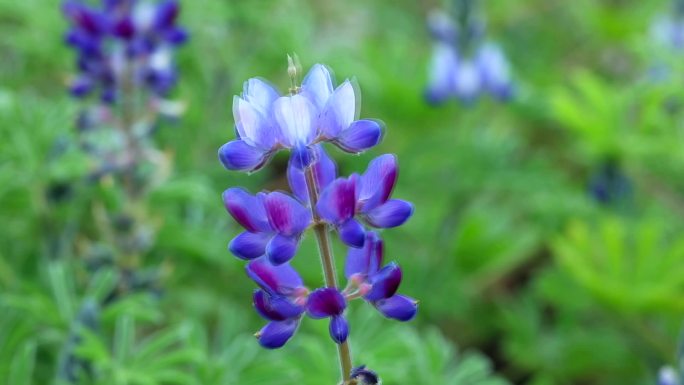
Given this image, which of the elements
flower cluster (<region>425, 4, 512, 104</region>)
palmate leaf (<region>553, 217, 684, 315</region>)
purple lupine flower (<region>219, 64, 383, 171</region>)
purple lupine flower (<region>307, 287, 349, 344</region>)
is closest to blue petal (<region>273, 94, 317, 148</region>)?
purple lupine flower (<region>219, 64, 383, 171</region>)

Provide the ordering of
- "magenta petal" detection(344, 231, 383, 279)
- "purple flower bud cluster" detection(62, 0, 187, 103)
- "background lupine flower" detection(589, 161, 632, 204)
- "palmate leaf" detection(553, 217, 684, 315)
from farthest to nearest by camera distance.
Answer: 1. "background lupine flower" detection(589, 161, 632, 204)
2. "palmate leaf" detection(553, 217, 684, 315)
3. "purple flower bud cluster" detection(62, 0, 187, 103)
4. "magenta petal" detection(344, 231, 383, 279)

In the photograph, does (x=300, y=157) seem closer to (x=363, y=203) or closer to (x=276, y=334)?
(x=363, y=203)

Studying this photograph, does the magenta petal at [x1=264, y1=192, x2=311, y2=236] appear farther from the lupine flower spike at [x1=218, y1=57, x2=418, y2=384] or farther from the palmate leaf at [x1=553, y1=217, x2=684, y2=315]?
the palmate leaf at [x1=553, y1=217, x2=684, y2=315]

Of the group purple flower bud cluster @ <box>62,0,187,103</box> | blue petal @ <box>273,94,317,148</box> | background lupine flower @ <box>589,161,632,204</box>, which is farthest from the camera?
background lupine flower @ <box>589,161,632,204</box>

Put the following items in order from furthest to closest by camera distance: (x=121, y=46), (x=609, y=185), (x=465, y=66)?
(x=465, y=66), (x=609, y=185), (x=121, y=46)

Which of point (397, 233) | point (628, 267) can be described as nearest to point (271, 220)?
point (628, 267)
